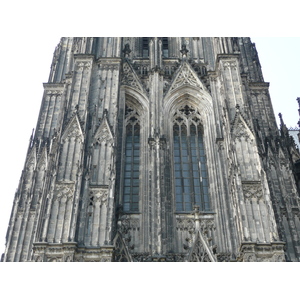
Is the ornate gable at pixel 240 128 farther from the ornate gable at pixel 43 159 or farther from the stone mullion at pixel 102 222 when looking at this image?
the ornate gable at pixel 43 159

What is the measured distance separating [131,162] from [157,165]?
2.01 m

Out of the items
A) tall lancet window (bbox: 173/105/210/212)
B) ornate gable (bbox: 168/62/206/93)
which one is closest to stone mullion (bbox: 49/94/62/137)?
ornate gable (bbox: 168/62/206/93)

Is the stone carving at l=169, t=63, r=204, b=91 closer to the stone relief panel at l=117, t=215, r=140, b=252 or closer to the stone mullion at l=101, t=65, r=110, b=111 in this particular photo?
the stone mullion at l=101, t=65, r=110, b=111

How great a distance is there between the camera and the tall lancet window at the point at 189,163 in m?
21.1

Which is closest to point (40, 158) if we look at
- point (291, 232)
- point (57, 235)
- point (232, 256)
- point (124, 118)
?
point (124, 118)

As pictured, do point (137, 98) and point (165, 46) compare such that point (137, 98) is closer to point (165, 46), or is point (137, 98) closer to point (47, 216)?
point (165, 46)

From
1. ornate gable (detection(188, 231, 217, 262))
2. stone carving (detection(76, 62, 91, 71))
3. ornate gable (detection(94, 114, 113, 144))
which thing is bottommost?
ornate gable (detection(188, 231, 217, 262))

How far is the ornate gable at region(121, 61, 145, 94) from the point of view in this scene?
2514 centimetres

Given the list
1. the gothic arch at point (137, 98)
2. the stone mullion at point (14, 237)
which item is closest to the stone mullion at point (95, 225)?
the stone mullion at point (14, 237)

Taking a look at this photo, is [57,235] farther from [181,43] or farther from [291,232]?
[181,43]

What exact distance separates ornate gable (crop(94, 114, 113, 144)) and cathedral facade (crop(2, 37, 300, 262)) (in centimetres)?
5

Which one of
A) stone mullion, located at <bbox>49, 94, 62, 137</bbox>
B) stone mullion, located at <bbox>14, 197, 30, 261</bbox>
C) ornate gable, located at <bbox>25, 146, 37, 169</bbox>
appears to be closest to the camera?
stone mullion, located at <bbox>14, 197, 30, 261</bbox>

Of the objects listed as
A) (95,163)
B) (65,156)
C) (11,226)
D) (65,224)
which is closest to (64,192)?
(65,224)

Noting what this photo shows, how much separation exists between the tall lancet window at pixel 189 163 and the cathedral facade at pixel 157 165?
6cm
